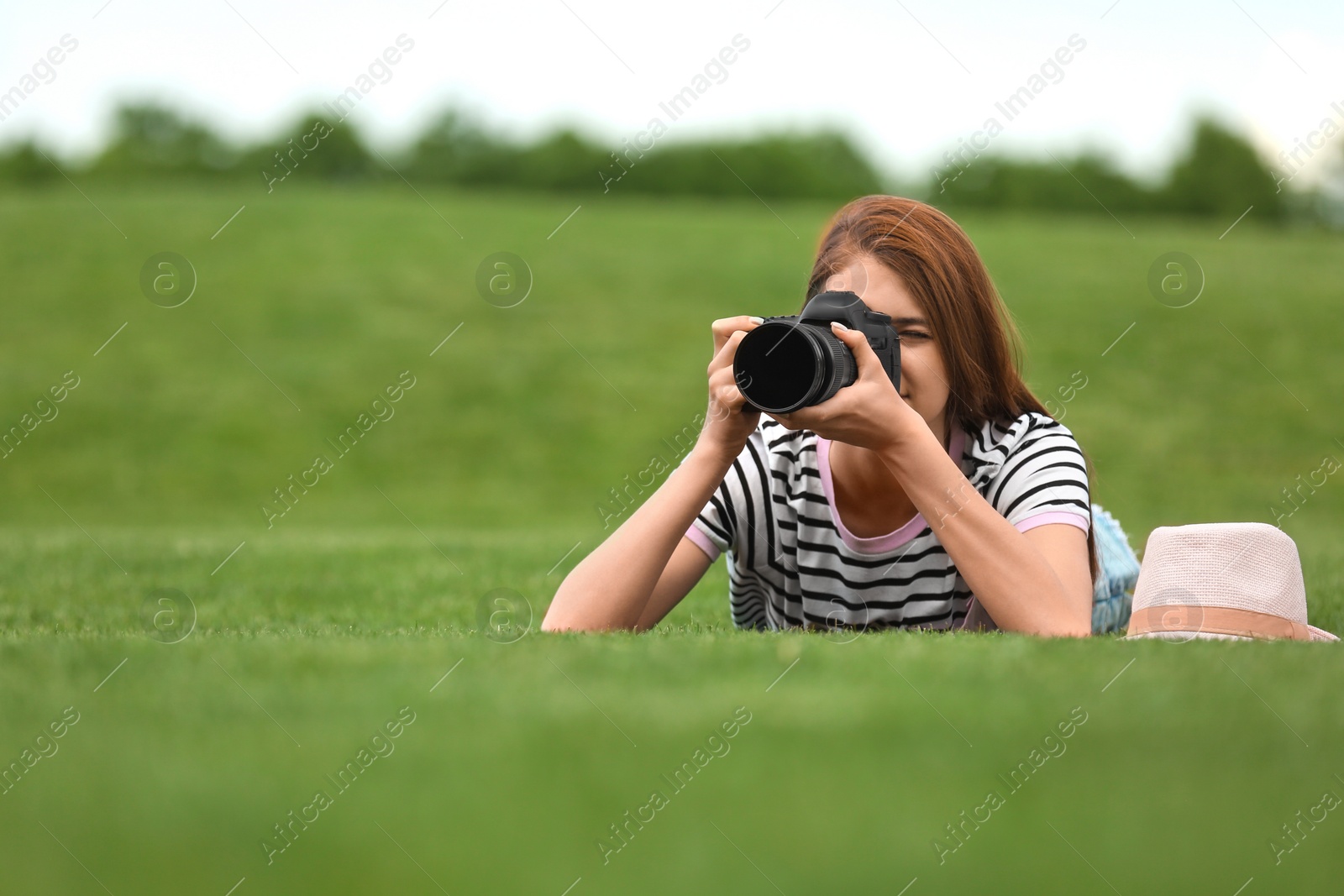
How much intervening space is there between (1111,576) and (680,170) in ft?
206

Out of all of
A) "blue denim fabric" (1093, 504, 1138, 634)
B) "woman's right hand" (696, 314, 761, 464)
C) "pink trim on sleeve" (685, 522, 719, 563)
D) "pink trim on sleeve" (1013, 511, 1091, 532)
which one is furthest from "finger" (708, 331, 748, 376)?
"blue denim fabric" (1093, 504, 1138, 634)

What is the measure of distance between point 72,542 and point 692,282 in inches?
694

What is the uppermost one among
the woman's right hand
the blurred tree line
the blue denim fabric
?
the blurred tree line

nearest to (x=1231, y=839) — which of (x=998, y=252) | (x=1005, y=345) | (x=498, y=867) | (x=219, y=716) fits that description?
(x=498, y=867)

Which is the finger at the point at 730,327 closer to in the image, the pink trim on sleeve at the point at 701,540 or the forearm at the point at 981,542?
the forearm at the point at 981,542

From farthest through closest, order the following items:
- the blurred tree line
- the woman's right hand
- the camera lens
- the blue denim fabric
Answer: the blurred tree line
the blue denim fabric
the woman's right hand
the camera lens

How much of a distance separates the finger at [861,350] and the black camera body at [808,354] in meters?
0.02

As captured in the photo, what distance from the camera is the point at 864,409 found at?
3293 millimetres

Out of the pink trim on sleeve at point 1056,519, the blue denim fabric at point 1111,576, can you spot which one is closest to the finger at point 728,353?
the pink trim on sleeve at point 1056,519

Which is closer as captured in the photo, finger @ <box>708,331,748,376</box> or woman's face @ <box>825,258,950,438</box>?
finger @ <box>708,331,748,376</box>

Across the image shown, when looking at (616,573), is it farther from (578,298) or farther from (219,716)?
(578,298)

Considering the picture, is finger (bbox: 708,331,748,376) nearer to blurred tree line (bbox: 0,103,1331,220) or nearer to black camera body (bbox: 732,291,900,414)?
black camera body (bbox: 732,291,900,414)

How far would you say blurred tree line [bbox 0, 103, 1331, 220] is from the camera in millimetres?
60719

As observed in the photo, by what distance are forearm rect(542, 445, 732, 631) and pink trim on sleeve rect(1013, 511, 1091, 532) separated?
94 centimetres
